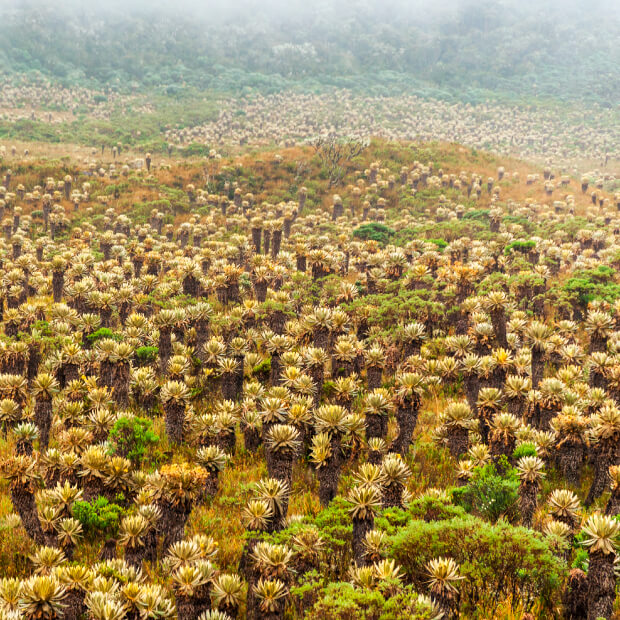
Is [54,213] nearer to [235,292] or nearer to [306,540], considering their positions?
[235,292]

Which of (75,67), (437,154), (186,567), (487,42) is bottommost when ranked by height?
(186,567)

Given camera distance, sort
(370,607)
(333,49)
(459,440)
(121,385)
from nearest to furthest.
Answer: (370,607) → (459,440) → (121,385) → (333,49)

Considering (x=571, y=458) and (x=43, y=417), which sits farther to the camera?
(x=43, y=417)

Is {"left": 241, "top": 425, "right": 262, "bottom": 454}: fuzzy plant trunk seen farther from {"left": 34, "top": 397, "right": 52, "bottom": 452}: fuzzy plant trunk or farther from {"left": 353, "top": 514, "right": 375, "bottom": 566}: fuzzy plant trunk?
{"left": 34, "top": 397, "right": 52, "bottom": 452}: fuzzy plant trunk

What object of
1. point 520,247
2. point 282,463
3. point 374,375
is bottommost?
point 282,463

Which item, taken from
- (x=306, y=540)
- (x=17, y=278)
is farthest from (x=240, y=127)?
(x=306, y=540)

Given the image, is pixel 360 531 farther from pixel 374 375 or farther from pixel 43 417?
pixel 43 417

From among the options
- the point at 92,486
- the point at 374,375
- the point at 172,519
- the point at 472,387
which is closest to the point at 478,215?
the point at 472,387
